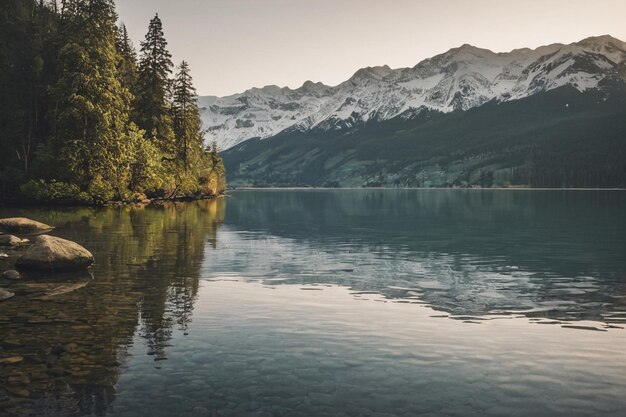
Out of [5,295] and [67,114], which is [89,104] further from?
[5,295]

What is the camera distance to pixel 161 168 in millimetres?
112062

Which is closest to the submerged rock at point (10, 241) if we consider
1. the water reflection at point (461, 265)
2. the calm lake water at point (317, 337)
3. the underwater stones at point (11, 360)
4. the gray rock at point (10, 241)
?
the gray rock at point (10, 241)

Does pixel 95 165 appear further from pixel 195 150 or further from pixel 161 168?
pixel 195 150

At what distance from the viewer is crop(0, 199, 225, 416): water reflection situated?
1354cm

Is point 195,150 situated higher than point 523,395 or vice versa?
point 195,150

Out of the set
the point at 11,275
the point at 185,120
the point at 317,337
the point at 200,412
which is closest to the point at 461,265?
the point at 317,337

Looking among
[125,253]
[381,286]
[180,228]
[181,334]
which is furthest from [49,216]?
[181,334]

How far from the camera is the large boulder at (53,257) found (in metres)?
30.9

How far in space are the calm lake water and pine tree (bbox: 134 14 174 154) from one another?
8411 centimetres

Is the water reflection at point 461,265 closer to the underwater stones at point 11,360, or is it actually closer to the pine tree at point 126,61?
the underwater stones at point 11,360

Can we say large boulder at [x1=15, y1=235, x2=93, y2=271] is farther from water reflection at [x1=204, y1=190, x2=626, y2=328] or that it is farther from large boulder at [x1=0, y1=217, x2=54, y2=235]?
large boulder at [x1=0, y1=217, x2=54, y2=235]

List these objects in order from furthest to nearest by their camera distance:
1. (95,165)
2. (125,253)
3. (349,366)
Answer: (95,165) → (125,253) → (349,366)

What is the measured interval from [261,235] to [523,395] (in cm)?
4690

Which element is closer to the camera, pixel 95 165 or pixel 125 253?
pixel 125 253
